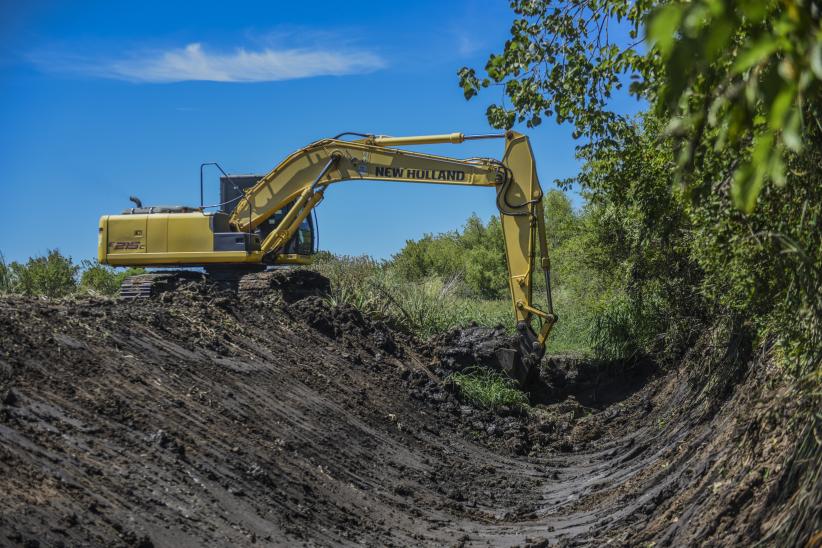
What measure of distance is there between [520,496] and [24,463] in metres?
6.26

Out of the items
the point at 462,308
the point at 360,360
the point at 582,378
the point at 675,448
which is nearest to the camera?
the point at 675,448

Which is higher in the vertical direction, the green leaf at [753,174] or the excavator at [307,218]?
the excavator at [307,218]

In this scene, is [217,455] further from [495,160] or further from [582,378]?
[582,378]

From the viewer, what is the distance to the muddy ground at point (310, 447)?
6121mm

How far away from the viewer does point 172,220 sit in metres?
18.2

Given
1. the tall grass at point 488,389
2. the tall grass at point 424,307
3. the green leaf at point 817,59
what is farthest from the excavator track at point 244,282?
the green leaf at point 817,59

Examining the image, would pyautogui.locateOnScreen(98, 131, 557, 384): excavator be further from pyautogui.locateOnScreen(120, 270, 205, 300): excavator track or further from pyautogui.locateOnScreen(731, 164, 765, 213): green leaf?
pyautogui.locateOnScreen(731, 164, 765, 213): green leaf

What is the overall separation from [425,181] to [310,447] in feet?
29.0

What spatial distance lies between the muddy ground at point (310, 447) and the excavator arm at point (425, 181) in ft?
7.62

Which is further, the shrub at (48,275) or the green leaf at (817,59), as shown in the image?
the shrub at (48,275)

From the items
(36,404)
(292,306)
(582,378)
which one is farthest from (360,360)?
(36,404)

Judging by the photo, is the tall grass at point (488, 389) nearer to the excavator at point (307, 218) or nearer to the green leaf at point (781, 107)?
the excavator at point (307, 218)

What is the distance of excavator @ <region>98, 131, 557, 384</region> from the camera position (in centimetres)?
1695

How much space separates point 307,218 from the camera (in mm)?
19141
